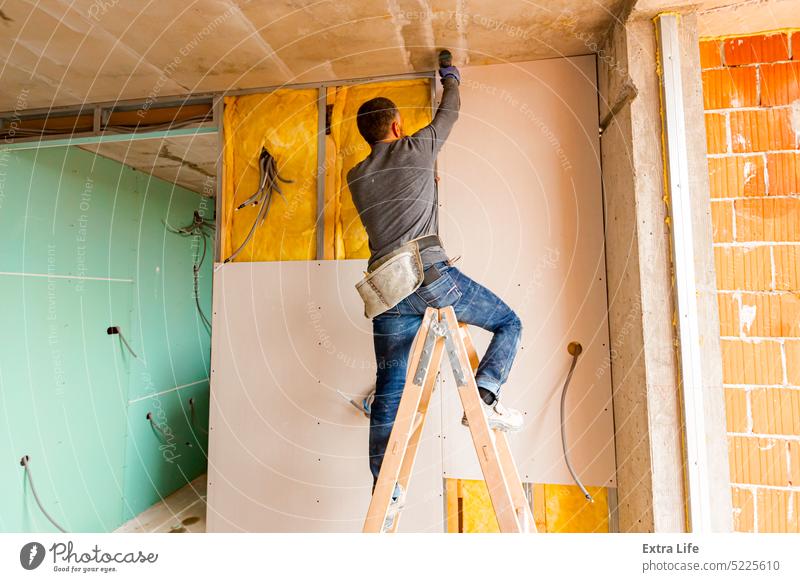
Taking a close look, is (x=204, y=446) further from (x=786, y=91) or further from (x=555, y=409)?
(x=786, y=91)

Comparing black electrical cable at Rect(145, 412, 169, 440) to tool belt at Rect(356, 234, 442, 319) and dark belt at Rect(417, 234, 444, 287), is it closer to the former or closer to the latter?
tool belt at Rect(356, 234, 442, 319)

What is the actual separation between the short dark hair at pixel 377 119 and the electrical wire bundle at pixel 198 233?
221cm

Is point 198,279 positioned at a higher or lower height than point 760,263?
higher

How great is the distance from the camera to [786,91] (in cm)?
144

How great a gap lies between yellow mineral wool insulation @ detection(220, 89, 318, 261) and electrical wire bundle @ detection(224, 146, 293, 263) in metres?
0.02

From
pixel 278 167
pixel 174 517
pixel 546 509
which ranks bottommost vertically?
pixel 174 517

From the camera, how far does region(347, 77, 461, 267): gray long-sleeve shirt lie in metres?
1.41

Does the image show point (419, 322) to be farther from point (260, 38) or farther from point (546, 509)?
point (260, 38)

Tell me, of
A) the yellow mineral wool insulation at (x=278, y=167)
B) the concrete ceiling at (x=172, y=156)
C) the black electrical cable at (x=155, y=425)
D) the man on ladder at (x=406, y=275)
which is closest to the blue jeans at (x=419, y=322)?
the man on ladder at (x=406, y=275)

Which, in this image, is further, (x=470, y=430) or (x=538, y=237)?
(x=538, y=237)

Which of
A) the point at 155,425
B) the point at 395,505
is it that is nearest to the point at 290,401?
the point at 395,505

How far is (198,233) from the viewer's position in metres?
3.25

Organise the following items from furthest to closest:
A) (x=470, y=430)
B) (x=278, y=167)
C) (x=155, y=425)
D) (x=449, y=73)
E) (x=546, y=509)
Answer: (x=155, y=425), (x=278, y=167), (x=546, y=509), (x=449, y=73), (x=470, y=430)

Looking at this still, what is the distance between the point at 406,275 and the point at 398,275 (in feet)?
0.08
